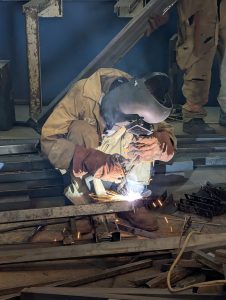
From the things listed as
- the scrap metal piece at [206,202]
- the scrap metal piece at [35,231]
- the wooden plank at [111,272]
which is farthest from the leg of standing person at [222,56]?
the wooden plank at [111,272]

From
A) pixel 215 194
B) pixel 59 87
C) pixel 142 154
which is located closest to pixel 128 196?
pixel 142 154

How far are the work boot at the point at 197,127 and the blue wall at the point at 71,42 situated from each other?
1065mm

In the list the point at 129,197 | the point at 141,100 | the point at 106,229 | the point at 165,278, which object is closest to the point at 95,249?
the point at 106,229

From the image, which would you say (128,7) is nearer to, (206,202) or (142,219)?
(206,202)

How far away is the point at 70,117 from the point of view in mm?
3688

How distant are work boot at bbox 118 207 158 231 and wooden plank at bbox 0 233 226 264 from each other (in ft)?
1.49

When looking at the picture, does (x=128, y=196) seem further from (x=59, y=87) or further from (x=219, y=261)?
(x=59, y=87)

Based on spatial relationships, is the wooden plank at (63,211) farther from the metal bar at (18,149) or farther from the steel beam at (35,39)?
the steel beam at (35,39)

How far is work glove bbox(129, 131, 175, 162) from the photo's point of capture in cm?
368

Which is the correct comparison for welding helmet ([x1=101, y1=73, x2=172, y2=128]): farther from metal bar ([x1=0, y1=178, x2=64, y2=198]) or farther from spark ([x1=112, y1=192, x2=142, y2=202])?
metal bar ([x1=0, y1=178, x2=64, y2=198])

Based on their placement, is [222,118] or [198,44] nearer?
[198,44]

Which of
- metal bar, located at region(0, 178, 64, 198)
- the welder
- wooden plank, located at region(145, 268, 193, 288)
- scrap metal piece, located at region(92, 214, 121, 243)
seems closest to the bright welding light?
the welder

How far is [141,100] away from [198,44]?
218 cm

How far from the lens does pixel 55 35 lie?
20.0 feet
